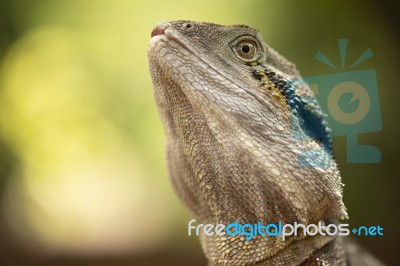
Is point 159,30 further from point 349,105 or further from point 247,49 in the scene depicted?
point 349,105

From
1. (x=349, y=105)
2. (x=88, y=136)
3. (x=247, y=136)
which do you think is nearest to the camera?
(x=247, y=136)

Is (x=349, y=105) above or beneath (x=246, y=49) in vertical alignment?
beneath

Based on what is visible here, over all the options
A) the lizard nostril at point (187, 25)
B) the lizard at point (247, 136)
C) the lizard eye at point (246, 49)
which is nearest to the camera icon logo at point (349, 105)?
the lizard at point (247, 136)

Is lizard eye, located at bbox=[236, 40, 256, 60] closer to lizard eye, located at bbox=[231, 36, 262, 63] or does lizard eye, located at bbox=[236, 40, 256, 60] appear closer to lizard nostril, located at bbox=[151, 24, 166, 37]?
lizard eye, located at bbox=[231, 36, 262, 63]

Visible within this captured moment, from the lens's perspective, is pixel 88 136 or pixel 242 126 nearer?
pixel 242 126

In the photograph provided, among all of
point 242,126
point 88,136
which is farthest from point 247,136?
point 88,136

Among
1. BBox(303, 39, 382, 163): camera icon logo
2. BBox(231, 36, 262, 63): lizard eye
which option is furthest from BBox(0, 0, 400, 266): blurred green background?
BBox(231, 36, 262, 63): lizard eye

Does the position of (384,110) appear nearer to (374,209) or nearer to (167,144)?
(374,209)
